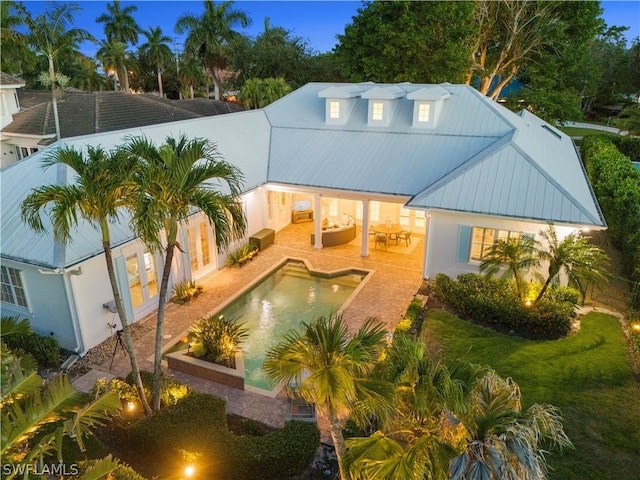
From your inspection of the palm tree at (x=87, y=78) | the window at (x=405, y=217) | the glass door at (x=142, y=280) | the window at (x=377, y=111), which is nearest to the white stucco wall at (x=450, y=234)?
the window at (x=405, y=217)

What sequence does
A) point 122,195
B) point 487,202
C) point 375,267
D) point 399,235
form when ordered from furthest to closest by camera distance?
1. point 399,235
2. point 375,267
3. point 487,202
4. point 122,195

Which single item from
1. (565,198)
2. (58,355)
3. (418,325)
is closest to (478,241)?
(565,198)

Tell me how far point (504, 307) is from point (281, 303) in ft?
23.8

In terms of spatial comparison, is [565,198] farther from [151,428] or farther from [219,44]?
[219,44]

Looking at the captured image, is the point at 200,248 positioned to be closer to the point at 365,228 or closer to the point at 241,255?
the point at 241,255

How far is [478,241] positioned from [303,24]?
Answer: 44.4m

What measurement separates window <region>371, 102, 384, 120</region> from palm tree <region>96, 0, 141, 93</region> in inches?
1718

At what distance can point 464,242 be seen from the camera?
16094mm

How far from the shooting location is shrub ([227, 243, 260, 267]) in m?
18.5

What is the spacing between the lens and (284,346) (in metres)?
6.65

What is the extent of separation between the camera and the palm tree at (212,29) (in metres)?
45.9

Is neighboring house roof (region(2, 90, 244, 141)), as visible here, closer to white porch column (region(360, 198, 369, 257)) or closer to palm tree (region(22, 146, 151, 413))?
white porch column (region(360, 198, 369, 257))

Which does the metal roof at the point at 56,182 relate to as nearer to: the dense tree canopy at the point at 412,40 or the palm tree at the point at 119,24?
the dense tree canopy at the point at 412,40

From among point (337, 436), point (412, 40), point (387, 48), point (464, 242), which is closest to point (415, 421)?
point (337, 436)
